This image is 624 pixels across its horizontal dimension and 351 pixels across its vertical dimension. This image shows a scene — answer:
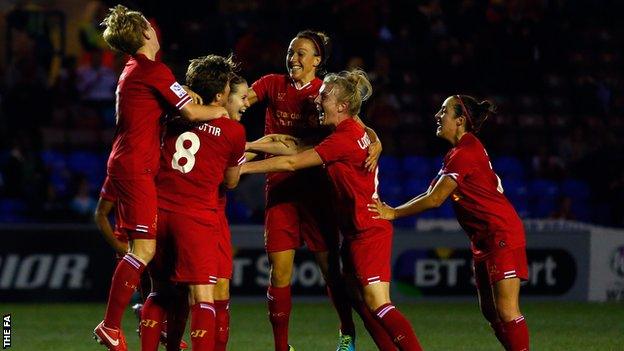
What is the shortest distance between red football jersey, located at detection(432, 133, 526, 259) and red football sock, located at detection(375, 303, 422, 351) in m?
0.78

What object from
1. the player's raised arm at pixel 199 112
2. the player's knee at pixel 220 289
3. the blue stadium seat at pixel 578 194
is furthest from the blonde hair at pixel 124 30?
the blue stadium seat at pixel 578 194

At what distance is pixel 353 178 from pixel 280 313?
1184 millimetres

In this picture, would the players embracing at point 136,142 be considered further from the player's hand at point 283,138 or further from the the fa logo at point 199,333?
the player's hand at point 283,138

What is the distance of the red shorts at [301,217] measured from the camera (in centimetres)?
848

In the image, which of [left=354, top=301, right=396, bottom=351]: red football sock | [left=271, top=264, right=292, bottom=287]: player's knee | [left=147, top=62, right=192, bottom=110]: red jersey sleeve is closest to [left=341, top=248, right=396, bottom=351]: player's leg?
[left=354, top=301, right=396, bottom=351]: red football sock

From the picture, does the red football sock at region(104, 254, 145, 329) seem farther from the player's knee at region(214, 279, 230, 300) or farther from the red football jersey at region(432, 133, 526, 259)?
the red football jersey at region(432, 133, 526, 259)

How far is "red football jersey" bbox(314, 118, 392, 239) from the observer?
764 centimetres

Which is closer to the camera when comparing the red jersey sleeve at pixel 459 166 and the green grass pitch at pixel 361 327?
the red jersey sleeve at pixel 459 166

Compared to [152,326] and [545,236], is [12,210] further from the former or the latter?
[152,326]

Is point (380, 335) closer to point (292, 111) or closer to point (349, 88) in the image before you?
point (349, 88)

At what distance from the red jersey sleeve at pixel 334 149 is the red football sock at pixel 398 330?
38.0 inches

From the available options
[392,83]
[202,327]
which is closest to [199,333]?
[202,327]

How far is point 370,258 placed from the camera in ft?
25.0

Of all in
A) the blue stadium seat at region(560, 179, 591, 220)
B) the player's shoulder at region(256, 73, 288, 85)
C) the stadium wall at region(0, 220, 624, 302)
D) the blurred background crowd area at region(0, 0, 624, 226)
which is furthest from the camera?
the blue stadium seat at region(560, 179, 591, 220)
